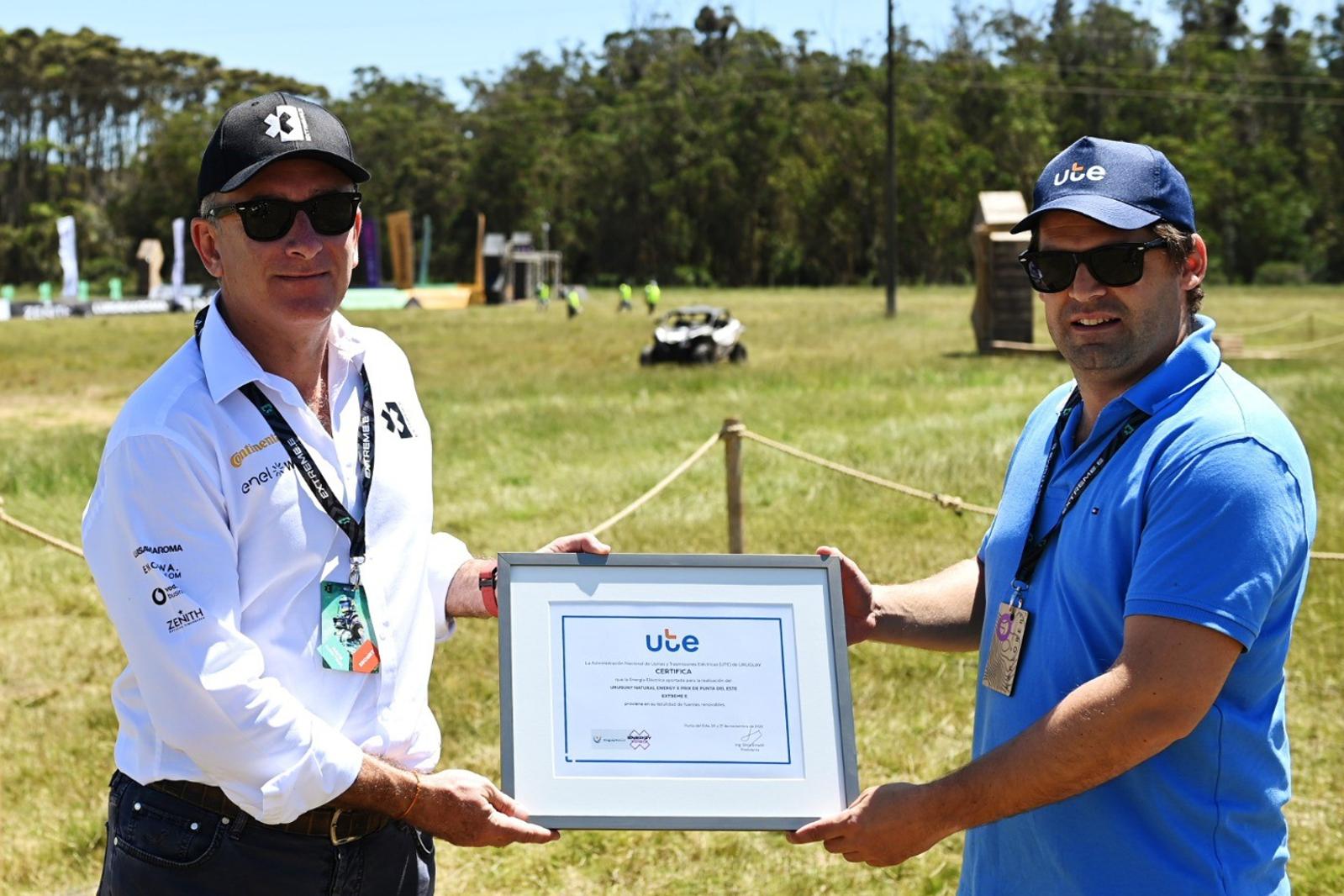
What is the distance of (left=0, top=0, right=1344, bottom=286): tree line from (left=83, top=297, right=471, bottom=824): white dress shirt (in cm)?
6917

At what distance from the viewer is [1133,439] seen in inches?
99.6

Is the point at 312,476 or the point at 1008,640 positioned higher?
the point at 312,476

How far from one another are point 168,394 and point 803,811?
1.50 m

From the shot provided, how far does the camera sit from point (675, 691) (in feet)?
9.75

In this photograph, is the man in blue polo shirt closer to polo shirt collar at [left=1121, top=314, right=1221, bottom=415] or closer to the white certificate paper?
polo shirt collar at [left=1121, top=314, right=1221, bottom=415]

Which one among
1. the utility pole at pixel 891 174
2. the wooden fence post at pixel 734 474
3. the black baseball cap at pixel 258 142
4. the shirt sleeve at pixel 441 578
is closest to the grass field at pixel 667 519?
the wooden fence post at pixel 734 474

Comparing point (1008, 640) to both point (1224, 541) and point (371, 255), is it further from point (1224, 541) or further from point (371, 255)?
point (371, 255)

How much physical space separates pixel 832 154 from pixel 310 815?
7887cm

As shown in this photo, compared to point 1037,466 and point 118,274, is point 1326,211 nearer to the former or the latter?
point 118,274

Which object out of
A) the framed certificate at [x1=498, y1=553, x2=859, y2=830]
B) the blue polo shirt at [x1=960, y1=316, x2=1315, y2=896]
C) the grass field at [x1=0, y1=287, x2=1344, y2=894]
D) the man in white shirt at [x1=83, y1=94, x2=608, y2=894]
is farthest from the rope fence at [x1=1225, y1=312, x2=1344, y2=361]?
the man in white shirt at [x1=83, y1=94, x2=608, y2=894]

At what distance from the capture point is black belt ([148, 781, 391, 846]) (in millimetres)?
2600

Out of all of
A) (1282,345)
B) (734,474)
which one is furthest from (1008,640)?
(1282,345)

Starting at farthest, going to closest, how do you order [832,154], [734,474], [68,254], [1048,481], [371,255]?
[832,154] < [371,255] < [68,254] < [734,474] < [1048,481]

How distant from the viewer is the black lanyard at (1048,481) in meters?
2.57
